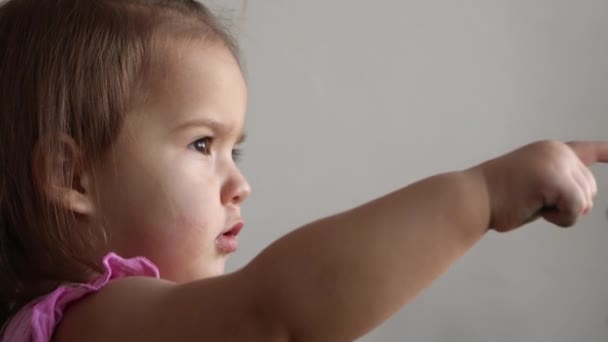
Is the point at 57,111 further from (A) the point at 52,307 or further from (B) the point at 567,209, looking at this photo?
(B) the point at 567,209

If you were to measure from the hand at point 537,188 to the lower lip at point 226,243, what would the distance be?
26 centimetres

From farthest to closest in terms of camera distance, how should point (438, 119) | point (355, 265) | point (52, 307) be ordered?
1. point (438, 119)
2. point (52, 307)
3. point (355, 265)

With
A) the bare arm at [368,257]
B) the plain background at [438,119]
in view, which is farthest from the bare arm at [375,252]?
the plain background at [438,119]

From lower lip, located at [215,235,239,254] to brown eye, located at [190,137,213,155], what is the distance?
0.06 metres

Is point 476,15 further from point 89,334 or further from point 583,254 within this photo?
point 89,334

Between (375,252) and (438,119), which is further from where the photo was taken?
(438,119)

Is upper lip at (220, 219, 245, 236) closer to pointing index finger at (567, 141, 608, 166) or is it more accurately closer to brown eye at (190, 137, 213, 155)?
brown eye at (190, 137, 213, 155)

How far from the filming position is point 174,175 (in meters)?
0.56

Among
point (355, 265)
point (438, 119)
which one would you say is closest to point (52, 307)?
point (355, 265)

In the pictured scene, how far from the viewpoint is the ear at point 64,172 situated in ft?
1.83

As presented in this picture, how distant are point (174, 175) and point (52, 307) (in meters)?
0.12

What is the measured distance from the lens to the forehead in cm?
57

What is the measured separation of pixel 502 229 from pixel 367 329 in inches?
3.1

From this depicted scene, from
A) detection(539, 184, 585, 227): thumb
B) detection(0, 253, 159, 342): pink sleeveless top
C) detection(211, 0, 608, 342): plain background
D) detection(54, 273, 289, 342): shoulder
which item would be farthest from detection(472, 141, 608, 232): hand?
detection(211, 0, 608, 342): plain background
